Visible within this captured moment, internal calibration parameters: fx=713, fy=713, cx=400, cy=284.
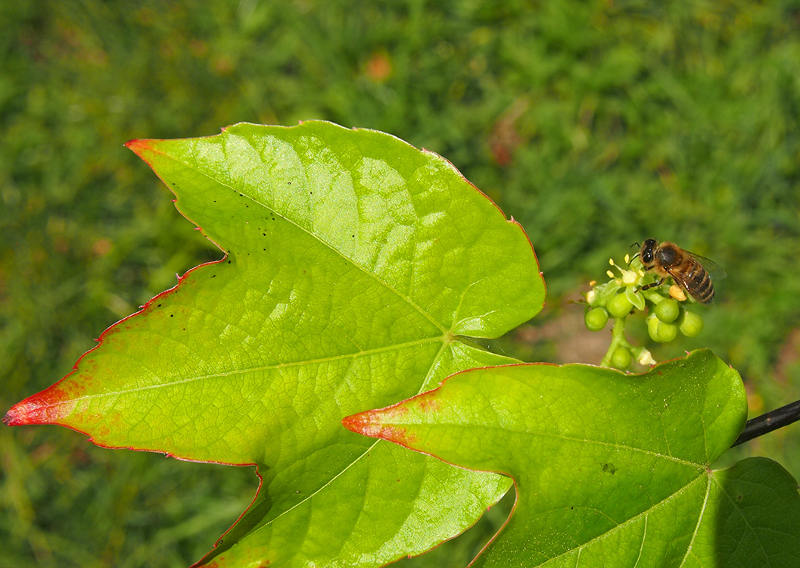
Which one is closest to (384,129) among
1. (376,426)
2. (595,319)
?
(595,319)

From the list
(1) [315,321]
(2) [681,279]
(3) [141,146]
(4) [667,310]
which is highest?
(3) [141,146]

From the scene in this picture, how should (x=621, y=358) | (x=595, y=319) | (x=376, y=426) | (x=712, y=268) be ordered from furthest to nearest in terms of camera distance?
(x=712, y=268), (x=595, y=319), (x=621, y=358), (x=376, y=426)

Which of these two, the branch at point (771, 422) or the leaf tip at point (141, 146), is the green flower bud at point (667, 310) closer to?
the branch at point (771, 422)

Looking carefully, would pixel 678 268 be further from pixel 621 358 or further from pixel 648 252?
pixel 621 358

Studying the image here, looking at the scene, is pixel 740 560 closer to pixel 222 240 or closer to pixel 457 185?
pixel 457 185

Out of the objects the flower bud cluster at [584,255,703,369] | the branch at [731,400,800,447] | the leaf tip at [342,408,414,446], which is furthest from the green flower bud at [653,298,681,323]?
the leaf tip at [342,408,414,446]

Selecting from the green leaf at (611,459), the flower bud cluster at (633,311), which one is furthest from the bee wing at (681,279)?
the green leaf at (611,459)
